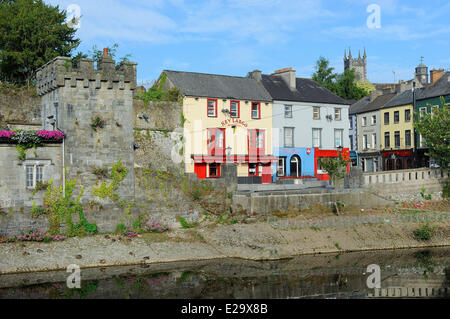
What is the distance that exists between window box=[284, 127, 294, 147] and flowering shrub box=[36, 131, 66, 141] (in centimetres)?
2733

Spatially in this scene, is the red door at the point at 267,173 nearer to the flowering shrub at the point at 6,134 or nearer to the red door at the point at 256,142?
the red door at the point at 256,142

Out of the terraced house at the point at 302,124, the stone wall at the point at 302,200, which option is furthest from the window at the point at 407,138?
the stone wall at the point at 302,200

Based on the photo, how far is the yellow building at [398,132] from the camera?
5862 cm

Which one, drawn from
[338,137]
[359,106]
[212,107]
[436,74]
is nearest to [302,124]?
[338,137]

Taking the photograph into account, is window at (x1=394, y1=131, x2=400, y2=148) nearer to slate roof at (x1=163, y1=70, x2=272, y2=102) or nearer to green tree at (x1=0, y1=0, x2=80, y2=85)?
slate roof at (x1=163, y1=70, x2=272, y2=102)

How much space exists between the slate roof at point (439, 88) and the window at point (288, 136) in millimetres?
15590

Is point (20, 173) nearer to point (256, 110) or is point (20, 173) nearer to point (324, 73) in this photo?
point (256, 110)

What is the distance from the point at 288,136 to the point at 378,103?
1767cm

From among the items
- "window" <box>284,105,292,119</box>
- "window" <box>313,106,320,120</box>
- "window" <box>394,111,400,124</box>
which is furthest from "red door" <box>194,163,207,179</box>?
"window" <box>394,111,400,124</box>

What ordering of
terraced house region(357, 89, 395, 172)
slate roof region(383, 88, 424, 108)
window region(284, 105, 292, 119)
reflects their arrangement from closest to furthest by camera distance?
window region(284, 105, 292, 119) < slate roof region(383, 88, 424, 108) < terraced house region(357, 89, 395, 172)

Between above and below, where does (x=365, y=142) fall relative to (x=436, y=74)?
below

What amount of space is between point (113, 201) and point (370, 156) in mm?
40890

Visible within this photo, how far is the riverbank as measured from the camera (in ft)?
89.6

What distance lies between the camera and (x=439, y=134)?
150 feet
